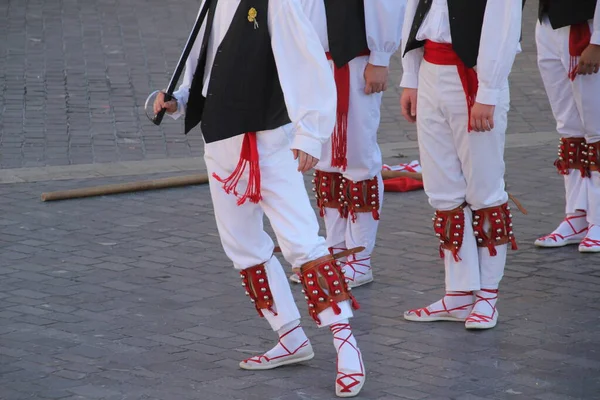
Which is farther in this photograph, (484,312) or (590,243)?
(590,243)

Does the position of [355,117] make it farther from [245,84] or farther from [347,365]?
[347,365]

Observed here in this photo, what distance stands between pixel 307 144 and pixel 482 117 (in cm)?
100

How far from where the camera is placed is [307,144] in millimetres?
4375

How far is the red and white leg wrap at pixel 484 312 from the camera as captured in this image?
17.5 feet

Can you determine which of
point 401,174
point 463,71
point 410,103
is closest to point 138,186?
point 401,174

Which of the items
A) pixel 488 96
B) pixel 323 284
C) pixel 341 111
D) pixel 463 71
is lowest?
pixel 323 284

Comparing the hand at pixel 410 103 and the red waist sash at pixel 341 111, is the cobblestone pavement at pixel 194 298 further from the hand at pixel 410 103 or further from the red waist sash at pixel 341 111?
the hand at pixel 410 103

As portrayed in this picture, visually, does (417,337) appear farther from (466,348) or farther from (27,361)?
(27,361)

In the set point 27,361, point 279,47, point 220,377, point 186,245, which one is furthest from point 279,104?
point 186,245

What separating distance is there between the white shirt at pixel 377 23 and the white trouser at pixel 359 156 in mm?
106

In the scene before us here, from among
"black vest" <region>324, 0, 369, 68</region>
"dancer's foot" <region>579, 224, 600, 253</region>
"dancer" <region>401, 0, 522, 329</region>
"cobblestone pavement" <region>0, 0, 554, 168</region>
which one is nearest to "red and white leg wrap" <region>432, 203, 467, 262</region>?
"dancer" <region>401, 0, 522, 329</region>

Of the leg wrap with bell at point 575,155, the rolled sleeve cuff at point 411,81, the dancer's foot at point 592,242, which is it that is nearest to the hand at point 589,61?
the leg wrap with bell at point 575,155

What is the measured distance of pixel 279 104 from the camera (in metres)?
4.59

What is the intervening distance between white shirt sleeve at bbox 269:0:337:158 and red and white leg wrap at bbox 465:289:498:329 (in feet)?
4.63
